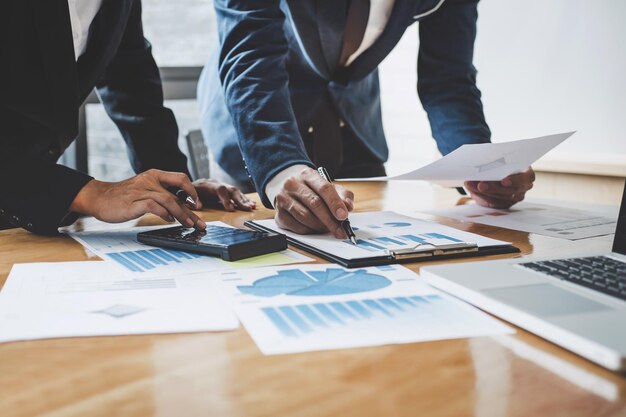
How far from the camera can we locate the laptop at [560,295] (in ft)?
1.71

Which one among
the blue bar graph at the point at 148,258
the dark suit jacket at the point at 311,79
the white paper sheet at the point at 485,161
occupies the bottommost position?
the blue bar graph at the point at 148,258

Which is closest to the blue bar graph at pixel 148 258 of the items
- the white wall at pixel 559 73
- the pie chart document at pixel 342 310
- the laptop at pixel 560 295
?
the pie chart document at pixel 342 310

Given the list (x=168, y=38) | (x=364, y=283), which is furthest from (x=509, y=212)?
(x=168, y=38)

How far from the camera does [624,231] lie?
824mm

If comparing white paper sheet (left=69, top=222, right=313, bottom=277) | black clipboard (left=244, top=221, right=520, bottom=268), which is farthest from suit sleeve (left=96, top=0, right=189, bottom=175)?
black clipboard (left=244, top=221, right=520, bottom=268)

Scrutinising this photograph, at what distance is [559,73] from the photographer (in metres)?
2.10

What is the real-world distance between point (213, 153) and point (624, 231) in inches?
42.7

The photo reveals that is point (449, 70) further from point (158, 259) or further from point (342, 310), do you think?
point (342, 310)

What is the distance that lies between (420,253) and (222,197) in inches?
21.7

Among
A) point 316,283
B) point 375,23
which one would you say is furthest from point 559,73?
point 316,283

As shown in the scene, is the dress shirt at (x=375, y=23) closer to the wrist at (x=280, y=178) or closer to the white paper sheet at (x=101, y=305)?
the wrist at (x=280, y=178)

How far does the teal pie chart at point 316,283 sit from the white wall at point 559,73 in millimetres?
1508

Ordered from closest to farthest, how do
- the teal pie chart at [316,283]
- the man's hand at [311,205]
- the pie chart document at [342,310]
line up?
the pie chart document at [342,310], the teal pie chart at [316,283], the man's hand at [311,205]

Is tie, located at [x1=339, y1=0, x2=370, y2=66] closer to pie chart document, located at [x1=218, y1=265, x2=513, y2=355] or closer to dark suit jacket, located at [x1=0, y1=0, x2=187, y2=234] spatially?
dark suit jacket, located at [x1=0, y1=0, x2=187, y2=234]
